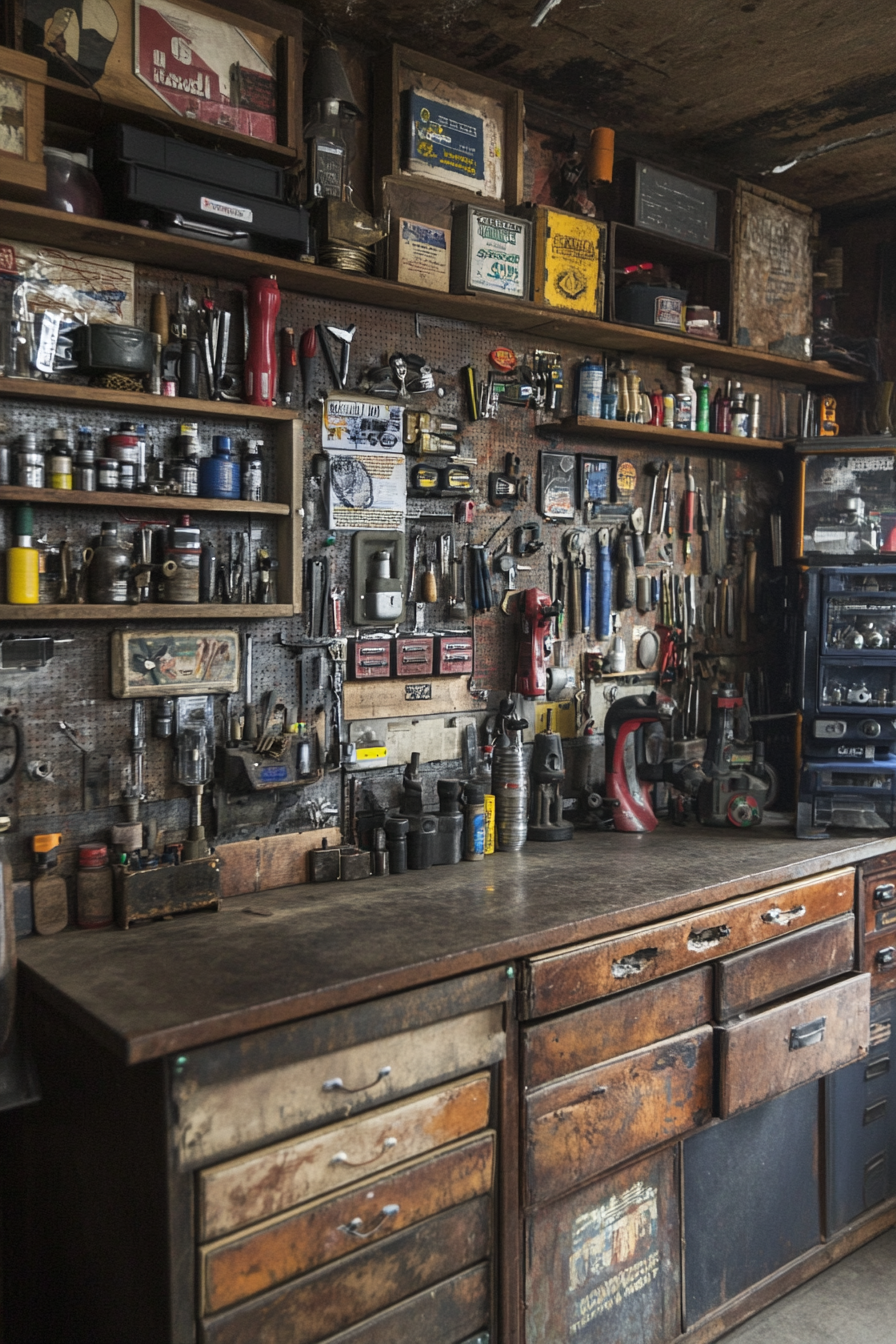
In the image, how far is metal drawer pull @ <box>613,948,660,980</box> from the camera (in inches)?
83.6

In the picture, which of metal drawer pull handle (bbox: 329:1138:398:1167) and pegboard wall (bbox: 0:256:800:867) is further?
pegboard wall (bbox: 0:256:800:867)

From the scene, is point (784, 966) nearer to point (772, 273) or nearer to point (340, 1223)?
point (340, 1223)

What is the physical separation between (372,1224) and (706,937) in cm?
98

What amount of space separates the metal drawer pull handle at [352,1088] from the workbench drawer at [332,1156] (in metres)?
0.05

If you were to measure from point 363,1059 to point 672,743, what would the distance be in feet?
5.79

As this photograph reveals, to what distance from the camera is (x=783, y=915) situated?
2.48 metres

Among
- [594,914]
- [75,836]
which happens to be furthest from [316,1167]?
[75,836]

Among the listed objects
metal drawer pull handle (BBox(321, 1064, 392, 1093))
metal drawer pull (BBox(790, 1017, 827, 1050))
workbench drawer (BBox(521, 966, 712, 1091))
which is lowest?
metal drawer pull (BBox(790, 1017, 827, 1050))

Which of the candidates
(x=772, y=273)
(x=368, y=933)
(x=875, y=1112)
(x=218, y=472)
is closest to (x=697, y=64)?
(x=772, y=273)

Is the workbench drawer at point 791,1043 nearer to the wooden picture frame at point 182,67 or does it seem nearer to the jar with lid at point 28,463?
Result: the jar with lid at point 28,463

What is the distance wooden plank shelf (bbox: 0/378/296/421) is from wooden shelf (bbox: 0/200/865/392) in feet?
0.14

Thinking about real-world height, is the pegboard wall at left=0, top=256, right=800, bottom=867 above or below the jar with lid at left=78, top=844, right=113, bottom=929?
above

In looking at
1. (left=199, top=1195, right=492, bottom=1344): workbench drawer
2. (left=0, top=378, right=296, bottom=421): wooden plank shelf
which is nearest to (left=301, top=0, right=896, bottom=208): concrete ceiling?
(left=0, top=378, right=296, bottom=421): wooden plank shelf

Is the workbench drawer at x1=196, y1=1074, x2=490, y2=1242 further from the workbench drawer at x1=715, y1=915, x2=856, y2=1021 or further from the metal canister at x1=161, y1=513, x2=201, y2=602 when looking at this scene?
the metal canister at x1=161, y1=513, x2=201, y2=602
